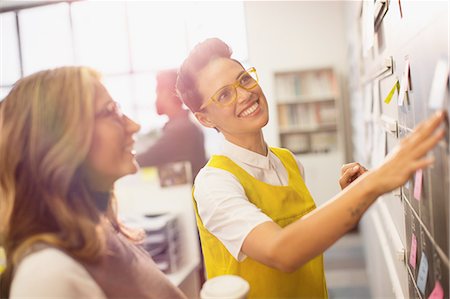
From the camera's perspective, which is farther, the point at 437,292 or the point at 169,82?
the point at 169,82

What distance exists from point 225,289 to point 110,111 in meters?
0.36

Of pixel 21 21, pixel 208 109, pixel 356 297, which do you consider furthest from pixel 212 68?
pixel 356 297

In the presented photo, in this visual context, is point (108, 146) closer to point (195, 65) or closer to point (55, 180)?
point (55, 180)

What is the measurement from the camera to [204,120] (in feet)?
2.92

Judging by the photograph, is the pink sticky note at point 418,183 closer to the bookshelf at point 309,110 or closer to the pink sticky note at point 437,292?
A: the pink sticky note at point 437,292

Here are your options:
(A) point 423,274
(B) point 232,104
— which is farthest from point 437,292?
(B) point 232,104

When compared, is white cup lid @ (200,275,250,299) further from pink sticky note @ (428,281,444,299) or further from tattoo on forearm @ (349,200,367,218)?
pink sticky note @ (428,281,444,299)

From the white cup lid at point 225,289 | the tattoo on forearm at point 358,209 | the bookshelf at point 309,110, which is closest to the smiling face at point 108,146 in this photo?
the white cup lid at point 225,289

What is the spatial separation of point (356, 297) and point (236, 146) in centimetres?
189

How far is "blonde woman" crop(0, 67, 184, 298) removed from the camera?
699mm

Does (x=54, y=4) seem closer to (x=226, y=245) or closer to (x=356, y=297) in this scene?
(x=226, y=245)

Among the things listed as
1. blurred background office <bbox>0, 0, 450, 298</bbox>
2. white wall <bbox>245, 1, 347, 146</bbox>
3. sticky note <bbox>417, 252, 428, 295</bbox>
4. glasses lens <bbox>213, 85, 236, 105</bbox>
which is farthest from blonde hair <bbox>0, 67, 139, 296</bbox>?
sticky note <bbox>417, 252, 428, 295</bbox>

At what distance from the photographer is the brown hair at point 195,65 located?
2.85ft

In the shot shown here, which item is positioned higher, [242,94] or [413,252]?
[242,94]
